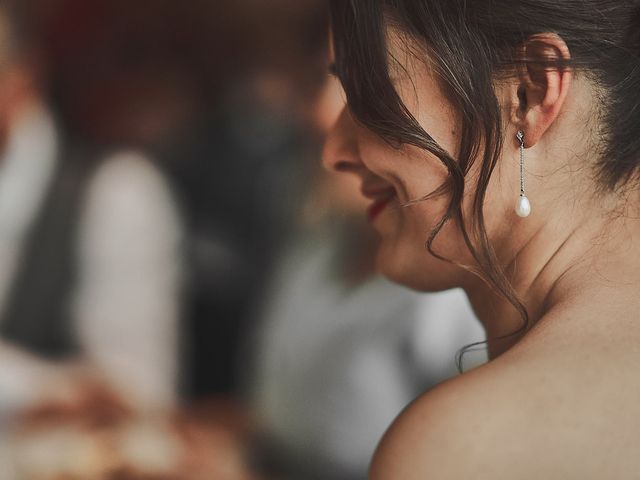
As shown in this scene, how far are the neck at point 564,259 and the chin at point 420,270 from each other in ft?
0.21

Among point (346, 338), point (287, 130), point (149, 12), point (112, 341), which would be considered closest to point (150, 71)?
point (149, 12)

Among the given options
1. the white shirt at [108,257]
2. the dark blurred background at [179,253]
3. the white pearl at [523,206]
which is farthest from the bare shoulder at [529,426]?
the white shirt at [108,257]

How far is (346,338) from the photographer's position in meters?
1.57

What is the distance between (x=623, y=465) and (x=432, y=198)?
0.26 metres

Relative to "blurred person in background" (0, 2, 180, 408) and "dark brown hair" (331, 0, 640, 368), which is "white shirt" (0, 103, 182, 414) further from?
"dark brown hair" (331, 0, 640, 368)

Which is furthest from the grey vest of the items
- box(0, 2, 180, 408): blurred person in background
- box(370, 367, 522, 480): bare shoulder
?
box(370, 367, 522, 480): bare shoulder

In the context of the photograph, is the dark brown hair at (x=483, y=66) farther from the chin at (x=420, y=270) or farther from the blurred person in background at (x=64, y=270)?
the blurred person in background at (x=64, y=270)

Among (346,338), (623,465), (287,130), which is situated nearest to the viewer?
(623,465)

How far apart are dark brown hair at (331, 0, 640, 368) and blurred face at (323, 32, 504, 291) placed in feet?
0.04

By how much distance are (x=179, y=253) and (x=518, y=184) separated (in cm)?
110

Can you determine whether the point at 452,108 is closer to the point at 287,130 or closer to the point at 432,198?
the point at 432,198

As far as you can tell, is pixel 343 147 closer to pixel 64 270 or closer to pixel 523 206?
pixel 523 206

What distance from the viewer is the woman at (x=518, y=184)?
20.6 inches

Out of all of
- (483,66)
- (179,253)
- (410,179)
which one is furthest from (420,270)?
(179,253)
